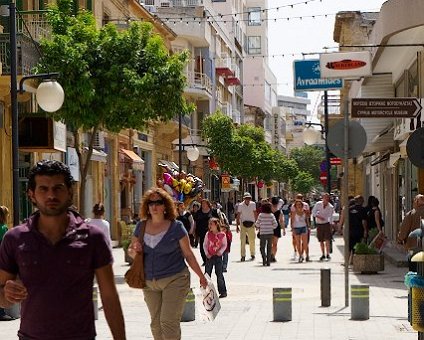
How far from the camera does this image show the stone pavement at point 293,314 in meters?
12.2

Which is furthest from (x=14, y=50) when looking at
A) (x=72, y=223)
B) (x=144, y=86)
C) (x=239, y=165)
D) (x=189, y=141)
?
(x=239, y=165)

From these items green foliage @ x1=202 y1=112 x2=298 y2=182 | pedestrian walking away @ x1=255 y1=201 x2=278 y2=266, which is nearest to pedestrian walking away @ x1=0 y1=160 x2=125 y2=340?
pedestrian walking away @ x1=255 y1=201 x2=278 y2=266

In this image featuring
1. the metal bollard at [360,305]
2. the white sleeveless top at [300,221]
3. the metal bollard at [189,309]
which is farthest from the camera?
the white sleeveless top at [300,221]

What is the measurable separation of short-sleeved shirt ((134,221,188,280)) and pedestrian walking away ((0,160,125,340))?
13.8 ft

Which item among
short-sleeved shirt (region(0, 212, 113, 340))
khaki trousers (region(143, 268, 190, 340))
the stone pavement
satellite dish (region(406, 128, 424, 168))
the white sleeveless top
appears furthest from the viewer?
the white sleeveless top

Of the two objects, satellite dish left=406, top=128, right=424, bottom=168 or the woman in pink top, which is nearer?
satellite dish left=406, top=128, right=424, bottom=168

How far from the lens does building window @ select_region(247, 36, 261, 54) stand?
123 m

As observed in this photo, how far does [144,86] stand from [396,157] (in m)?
10.1

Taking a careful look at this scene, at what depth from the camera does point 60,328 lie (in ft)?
16.6

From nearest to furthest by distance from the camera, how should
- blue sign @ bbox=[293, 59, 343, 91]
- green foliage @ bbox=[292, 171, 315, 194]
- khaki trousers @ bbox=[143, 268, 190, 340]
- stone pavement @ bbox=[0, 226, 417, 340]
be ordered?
1. khaki trousers @ bbox=[143, 268, 190, 340]
2. stone pavement @ bbox=[0, 226, 417, 340]
3. blue sign @ bbox=[293, 59, 343, 91]
4. green foliage @ bbox=[292, 171, 315, 194]

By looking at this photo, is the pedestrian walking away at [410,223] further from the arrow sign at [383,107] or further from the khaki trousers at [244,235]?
the khaki trousers at [244,235]

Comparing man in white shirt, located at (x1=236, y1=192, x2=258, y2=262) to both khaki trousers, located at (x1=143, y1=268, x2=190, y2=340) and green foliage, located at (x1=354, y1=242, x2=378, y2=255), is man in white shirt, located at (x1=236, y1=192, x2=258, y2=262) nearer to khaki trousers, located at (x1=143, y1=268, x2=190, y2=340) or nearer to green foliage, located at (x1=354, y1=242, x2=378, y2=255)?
green foliage, located at (x1=354, y1=242, x2=378, y2=255)

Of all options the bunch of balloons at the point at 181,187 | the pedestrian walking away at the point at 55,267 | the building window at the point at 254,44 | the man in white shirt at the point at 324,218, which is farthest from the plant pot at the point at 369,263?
the building window at the point at 254,44

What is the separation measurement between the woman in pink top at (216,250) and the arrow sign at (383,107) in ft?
9.67
